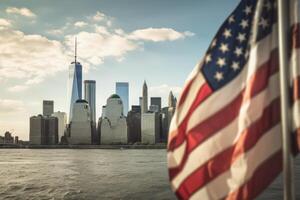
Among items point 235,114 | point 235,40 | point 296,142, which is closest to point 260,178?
point 296,142

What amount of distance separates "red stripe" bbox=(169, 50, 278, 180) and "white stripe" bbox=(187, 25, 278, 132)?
0.06 metres

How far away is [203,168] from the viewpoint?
6641 mm

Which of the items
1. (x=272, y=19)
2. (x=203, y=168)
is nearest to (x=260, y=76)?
(x=272, y=19)

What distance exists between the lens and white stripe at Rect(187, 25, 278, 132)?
638 centimetres

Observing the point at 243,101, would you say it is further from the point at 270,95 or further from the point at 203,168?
the point at 203,168

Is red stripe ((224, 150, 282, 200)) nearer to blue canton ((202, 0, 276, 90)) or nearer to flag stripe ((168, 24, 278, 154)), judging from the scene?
flag stripe ((168, 24, 278, 154))

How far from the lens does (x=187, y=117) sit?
22.3 ft

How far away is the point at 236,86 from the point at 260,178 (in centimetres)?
134

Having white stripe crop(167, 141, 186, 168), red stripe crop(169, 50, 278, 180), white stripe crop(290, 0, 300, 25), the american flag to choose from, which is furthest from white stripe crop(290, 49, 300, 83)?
white stripe crop(167, 141, 186, 168)

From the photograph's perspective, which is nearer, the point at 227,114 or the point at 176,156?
the point at 227,114

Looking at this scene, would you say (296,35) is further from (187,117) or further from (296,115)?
(187,117)

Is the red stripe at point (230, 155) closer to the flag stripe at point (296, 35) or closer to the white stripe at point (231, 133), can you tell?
the white stripe at point (231, 133)

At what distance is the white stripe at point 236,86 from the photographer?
6375mm

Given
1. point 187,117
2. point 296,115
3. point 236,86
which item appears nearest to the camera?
point 296,115
